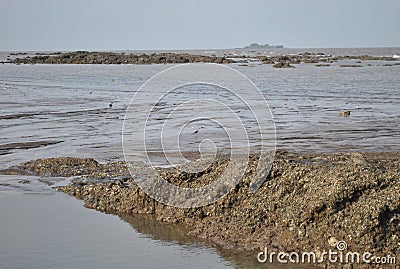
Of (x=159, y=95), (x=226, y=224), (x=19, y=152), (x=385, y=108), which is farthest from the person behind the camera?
(x=159, y=95)

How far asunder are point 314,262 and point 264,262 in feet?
2.18

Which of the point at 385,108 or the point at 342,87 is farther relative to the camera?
the point at 342,87

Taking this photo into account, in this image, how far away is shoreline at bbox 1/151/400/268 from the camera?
7.43m

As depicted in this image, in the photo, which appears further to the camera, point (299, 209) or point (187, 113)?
point (187, 113)

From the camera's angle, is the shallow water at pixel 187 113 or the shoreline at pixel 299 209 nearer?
the shoreline at pixel 299 209

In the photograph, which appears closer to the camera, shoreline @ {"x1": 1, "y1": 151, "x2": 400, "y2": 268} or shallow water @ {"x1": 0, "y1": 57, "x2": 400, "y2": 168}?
shoreline @ {"x1": 1, "y1": 151, "x2": 400, "y2": 268}

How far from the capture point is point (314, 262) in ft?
24.8

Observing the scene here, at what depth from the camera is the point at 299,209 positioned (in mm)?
8039

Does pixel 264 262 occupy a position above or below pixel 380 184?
below

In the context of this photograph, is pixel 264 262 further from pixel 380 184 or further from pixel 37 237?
pixel 37 237

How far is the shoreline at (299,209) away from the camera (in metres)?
7.43

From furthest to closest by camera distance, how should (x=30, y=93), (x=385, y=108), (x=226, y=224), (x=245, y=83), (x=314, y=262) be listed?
(x=245, y=83) < (x=30, y=93) < (x=385, y=108) < (x=226, y=224) < (x=314, y=262)

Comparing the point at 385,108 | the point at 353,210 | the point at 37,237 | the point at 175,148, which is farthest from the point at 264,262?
the point at 385,108

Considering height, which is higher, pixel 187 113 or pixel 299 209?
pixel 299 209
